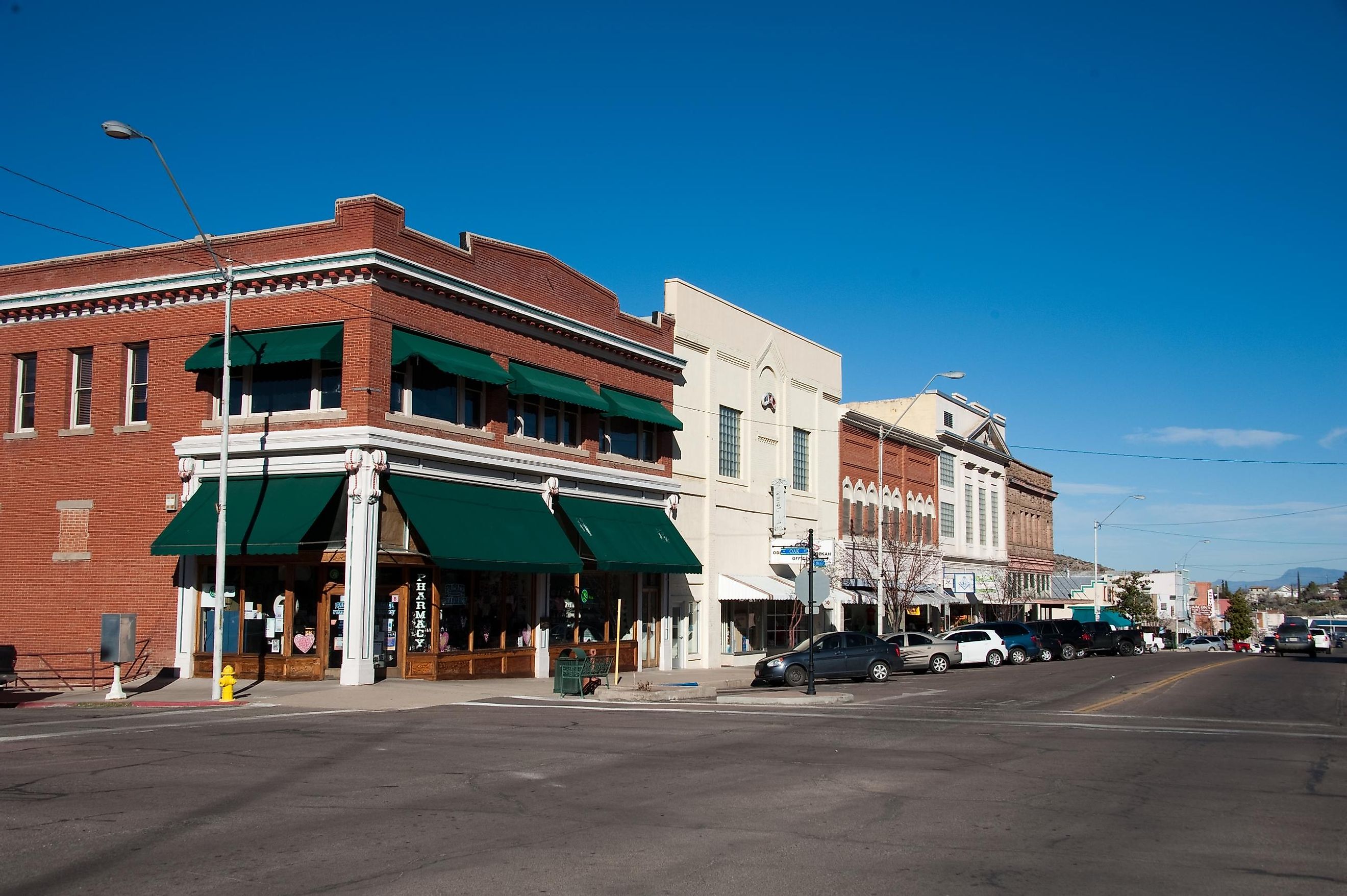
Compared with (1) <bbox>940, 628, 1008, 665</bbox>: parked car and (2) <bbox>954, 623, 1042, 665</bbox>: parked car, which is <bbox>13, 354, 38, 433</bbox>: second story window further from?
(2) <bbox>954, 623, 1042, 665</bbox>: parked car

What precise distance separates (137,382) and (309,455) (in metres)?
5.93

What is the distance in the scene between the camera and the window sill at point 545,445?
31172 mm

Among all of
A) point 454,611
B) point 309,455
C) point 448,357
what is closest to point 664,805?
point 309,455

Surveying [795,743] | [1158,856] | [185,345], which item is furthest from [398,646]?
[1158,856]

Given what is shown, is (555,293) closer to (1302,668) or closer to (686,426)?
(686,426)

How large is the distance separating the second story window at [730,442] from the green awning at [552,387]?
8.44 meters

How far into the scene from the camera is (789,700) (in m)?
25.9

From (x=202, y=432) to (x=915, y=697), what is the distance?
699 inches

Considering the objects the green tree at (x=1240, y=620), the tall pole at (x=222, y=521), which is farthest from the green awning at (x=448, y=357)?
the green tree at (x=1240, y=620)

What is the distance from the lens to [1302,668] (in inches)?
1686

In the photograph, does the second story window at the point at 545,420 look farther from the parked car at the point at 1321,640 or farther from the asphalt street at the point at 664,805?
the parked car at the point at 1321,640

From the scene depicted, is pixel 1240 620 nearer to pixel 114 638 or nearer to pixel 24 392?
pixel 24 392

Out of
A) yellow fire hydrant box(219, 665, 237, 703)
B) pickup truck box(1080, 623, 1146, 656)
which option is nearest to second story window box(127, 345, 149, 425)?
yellow fire hydrant box(219, 665, 237, 703)

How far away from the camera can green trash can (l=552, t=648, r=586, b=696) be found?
26609 millimetres
